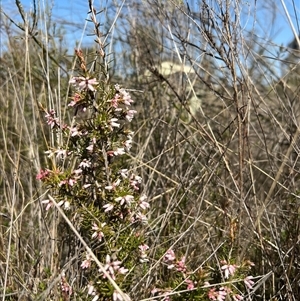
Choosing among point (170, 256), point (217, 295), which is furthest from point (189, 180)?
point (217, 295)

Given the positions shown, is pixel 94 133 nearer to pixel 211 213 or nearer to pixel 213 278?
pixel 213 278

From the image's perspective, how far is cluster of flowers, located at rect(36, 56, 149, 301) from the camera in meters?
1.18

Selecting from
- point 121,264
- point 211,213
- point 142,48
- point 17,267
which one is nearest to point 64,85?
point 142,48

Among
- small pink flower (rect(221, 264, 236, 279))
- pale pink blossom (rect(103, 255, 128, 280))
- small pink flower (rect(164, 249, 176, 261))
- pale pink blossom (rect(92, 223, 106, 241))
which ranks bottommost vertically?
small pink flower (rect(221, 264, 236, 279))

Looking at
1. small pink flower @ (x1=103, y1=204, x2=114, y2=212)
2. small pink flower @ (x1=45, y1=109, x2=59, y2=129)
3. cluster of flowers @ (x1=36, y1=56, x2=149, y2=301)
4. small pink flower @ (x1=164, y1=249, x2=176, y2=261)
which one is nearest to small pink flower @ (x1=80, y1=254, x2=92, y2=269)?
cluster of flowers @ (x1=36, y1=56, x2=149, y2=301)

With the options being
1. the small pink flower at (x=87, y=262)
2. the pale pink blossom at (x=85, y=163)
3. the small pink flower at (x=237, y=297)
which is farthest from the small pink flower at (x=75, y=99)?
the small pink flower at (x=237, y=297)

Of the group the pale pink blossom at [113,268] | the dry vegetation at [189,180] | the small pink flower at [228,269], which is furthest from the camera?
the dry vegetation at [189,180]

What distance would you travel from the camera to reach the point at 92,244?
1.36 meters

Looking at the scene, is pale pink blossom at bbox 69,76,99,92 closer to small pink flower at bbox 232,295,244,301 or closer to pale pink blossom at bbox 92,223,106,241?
pale pink blossom at bbox 92,223,106,241

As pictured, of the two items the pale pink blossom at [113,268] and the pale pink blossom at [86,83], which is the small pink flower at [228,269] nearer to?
the pale pink blossom at [113,268]

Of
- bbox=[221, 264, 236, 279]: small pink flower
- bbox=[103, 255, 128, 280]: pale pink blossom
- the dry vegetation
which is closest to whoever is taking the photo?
bbox=[103, 255, 128, 280]: pale pink blossom

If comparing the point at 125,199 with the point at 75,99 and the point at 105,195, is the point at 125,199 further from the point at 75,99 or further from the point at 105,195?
the point at 75,99

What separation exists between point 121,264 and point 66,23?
1.75 metres

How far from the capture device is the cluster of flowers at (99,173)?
1.18 metres
